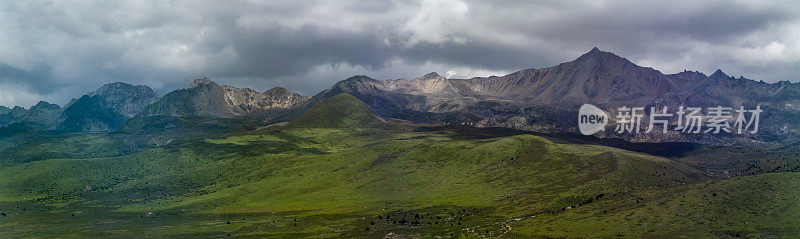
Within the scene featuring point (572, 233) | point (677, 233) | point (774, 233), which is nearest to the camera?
point (774, 233)

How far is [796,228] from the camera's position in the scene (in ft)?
554

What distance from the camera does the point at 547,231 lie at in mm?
199000

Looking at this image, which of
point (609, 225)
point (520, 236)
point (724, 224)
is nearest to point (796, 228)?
point (724, 224)

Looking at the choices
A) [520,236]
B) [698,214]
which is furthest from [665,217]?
[520,236]

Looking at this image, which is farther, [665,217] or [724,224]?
[665,217]

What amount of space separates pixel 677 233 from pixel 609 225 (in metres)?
23.9

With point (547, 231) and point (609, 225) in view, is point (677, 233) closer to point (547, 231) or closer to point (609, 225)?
point (609, 225)

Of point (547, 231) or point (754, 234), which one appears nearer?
point (754, 234)

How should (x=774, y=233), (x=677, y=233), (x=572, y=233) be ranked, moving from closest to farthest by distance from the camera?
(x=774, y=233)
(x=677, y=233)
(x=572, y=233)

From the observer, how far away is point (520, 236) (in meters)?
196

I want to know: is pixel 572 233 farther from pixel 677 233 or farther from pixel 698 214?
pixel 698 214

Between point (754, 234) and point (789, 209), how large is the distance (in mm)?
31140

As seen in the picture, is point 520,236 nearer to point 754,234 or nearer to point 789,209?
point 754,234

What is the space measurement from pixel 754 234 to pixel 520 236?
7486 centimetres
